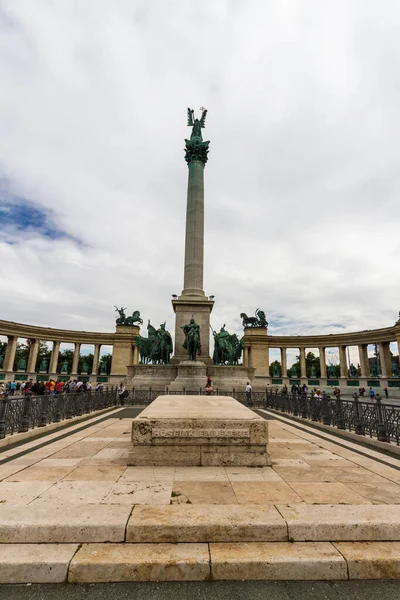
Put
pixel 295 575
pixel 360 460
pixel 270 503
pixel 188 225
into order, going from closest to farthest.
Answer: pixel 295 575 → pixel 270 503 → pixel 360 460 → pixel 188 225

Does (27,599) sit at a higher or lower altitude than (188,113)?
lower

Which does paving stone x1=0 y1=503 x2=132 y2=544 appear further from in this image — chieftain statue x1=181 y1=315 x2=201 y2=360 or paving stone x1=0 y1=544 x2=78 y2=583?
chieftain statue x1=181 y1=315 x2=201 y2=360

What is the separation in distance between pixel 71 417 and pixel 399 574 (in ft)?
48.6

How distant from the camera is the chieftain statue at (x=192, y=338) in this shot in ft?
96.2

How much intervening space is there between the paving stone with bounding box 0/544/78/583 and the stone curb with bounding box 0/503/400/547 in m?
0.24

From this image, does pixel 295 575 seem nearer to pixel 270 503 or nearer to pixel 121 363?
pixel 270 503

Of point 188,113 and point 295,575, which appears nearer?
point 295,575

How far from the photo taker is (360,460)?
7.77 m

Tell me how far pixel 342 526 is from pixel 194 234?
3513 centimetres

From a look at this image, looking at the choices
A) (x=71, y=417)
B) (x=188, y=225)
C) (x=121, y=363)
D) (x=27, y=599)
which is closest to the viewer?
(x=27, y=599)

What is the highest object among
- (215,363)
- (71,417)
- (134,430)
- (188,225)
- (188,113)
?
(188,113)

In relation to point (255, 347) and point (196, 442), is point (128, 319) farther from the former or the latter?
point (196, 442)

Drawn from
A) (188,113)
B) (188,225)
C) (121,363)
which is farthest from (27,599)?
(121,363)

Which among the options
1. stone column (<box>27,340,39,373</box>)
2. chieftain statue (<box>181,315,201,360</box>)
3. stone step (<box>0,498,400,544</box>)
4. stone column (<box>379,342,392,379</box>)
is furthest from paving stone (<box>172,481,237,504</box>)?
stone column (<box>27,340,39,373</box>)
